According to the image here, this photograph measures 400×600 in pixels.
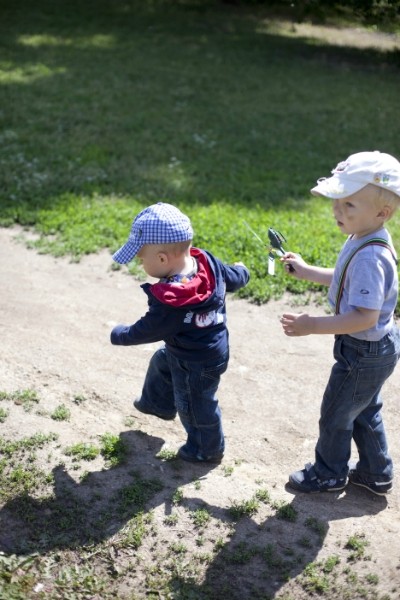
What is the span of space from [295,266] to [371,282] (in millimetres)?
572

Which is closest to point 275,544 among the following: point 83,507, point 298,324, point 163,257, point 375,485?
point 375,485

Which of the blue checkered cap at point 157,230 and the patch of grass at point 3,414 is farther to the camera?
the patch of grass at point 3,414

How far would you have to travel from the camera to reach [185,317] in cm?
357

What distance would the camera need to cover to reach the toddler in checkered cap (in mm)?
3506

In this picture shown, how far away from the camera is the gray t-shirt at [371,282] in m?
3.18

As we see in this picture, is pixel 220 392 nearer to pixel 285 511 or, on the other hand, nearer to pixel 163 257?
pixel 285 511

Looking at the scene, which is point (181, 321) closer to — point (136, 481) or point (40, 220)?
point (136, 481)

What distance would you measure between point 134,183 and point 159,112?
8.66ft

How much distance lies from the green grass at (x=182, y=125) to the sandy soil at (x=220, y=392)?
1.49 feet

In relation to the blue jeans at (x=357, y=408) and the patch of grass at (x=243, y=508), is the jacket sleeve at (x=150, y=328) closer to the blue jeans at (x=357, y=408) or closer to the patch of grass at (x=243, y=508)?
the blue jeans at (x=357, y=408)

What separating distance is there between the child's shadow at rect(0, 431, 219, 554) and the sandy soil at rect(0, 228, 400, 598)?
0.15 feet

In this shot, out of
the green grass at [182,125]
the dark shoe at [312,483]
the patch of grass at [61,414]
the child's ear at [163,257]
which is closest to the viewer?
the child's ear at [163,257]

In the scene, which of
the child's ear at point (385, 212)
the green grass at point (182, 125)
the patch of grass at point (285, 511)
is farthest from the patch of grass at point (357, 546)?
the green grass at point (182, 125)

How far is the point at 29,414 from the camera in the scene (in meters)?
4.29
